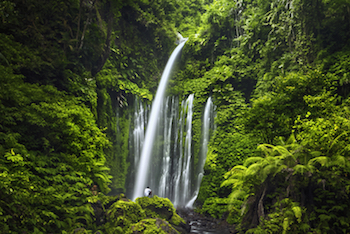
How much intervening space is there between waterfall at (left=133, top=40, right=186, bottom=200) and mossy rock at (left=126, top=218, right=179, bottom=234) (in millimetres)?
7296

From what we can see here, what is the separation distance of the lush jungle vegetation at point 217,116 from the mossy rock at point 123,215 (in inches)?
1.5

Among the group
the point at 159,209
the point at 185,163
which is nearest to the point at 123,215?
the point at 159,209

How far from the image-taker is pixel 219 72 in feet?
45.4

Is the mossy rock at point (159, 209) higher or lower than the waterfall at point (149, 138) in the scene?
lower

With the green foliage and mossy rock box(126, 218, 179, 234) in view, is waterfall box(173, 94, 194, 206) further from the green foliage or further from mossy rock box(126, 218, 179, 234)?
the green foliage

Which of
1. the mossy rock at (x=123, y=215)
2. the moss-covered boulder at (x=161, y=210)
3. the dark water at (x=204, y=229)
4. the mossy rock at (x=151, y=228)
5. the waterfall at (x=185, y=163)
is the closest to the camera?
the mossy rock at (x=151, y=228)

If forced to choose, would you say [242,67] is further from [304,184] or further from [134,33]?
[304,184]

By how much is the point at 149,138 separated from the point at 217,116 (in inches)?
201

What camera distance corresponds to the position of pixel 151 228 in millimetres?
7211

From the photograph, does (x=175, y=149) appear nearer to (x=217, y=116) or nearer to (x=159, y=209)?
(x=217, y=116)

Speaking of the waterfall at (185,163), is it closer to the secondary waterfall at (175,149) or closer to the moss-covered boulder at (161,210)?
the secondary waterfall at (175,149)

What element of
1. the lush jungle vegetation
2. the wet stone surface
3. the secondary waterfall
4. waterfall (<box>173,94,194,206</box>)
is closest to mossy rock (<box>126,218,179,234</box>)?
the lush jungle vegetation

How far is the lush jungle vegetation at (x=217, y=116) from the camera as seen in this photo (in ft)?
19.0

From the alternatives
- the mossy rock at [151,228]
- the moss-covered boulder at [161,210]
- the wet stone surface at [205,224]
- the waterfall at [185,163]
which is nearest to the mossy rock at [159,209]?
the moss-covered boulder at [161,210]
